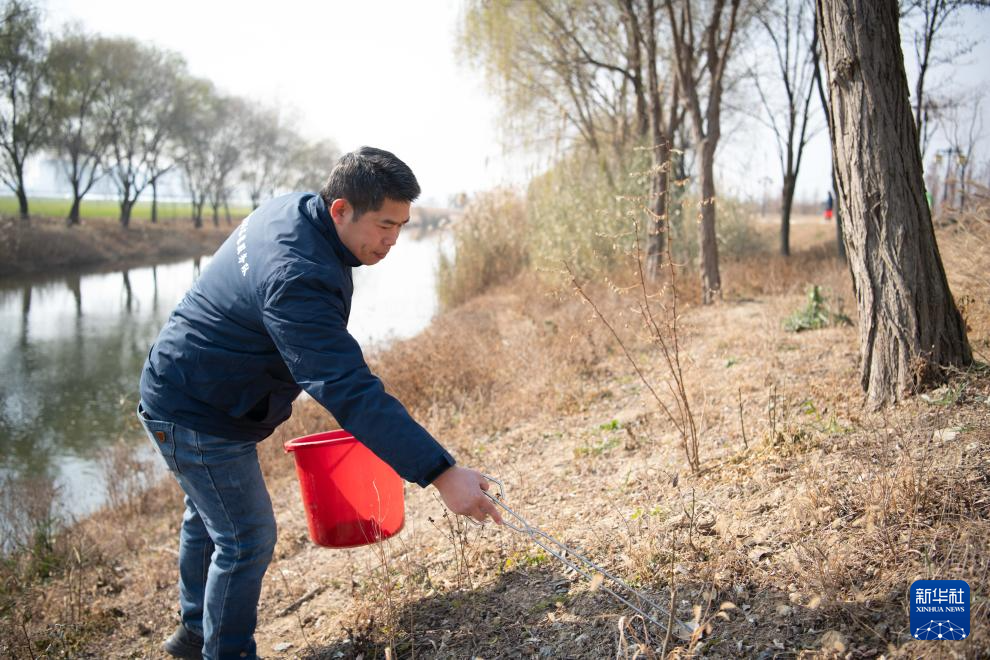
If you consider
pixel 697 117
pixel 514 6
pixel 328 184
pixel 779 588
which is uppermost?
pixel 514 6

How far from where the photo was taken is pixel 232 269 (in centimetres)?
235

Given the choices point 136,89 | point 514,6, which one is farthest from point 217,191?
point 514,6

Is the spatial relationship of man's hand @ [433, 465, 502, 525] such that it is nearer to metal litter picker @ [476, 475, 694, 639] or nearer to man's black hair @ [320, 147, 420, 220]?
metal litter picker @ [476, 475, 694, 639]

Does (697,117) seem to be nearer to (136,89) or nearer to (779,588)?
(779,588)

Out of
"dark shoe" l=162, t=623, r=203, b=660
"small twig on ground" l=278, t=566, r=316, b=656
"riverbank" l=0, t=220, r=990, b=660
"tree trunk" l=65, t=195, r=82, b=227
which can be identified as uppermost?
"tree trunk" l=65, t=195, r=82, b=227

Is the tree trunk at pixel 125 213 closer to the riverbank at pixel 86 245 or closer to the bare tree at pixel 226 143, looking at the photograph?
the riverbank at pixel 86 245

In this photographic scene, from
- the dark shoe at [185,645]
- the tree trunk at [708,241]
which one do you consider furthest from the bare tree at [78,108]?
the dark shoe at [185,645]

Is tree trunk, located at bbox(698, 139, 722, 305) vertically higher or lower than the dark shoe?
higher

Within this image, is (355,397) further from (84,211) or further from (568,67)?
(84,211)

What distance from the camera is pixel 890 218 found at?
3418 millimetres

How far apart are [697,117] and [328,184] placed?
22.2 feet

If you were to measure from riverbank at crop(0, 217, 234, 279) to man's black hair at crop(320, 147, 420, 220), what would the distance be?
81.0 feet

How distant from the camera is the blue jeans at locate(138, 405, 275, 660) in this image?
2398mm

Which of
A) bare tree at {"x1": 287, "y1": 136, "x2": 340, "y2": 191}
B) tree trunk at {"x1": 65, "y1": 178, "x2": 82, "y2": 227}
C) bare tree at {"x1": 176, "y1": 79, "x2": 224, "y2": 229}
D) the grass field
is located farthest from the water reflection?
bare tree at {"x1": 287, "y1": 136, "x2": 340, "y2": 191}
